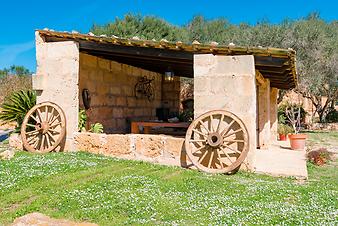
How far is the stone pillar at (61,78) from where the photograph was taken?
27.6ft

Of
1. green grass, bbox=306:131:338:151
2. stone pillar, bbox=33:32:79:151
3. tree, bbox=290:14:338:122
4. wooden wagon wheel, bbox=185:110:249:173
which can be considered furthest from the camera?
tree, bbox=290:14:338:122

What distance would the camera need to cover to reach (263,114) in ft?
39.1

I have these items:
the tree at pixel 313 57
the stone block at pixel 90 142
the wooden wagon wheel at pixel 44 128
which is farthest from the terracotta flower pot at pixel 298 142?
the tree at pixel 313 57

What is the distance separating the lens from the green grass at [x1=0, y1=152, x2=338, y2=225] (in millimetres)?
4226

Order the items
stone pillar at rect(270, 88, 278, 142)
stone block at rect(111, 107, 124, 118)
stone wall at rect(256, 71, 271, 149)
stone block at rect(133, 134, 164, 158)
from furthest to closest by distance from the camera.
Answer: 1. stone pillar at rect(270, 88, 278, 142)
2. stone wall at rect(256, 71, 271, 149)
3. stone block at rect(111, 107, 124, 118)
4. stone block at rect(133, 134, 164, 158)

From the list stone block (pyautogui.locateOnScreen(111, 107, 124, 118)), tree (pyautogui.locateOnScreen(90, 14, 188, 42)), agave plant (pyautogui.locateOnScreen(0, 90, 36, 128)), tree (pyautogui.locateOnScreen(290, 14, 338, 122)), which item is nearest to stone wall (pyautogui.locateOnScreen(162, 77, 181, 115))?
stone block (pyautogui.locateOnScreen(111, 107, 124, 118))

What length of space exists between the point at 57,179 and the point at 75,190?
30.8 inches

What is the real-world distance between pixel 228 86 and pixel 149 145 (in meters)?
2.17

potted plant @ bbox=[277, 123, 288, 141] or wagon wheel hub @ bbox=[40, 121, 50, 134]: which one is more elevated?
wagon wheel hub @ bbox=[40, 121, 50, 134]

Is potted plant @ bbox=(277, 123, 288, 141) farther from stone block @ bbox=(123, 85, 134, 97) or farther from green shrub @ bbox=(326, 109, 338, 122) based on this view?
green shrub @ bbox=(326, 109, 338, 122)

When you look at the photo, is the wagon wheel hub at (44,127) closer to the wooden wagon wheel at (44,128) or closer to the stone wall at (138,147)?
the wooden wagon wheel at (44,128)

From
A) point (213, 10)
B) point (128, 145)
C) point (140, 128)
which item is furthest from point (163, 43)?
point (213, 10)

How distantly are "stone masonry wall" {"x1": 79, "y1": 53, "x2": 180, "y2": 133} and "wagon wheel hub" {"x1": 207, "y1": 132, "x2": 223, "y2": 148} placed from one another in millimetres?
3760

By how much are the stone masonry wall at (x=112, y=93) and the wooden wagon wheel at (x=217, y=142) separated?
3.42 metres
